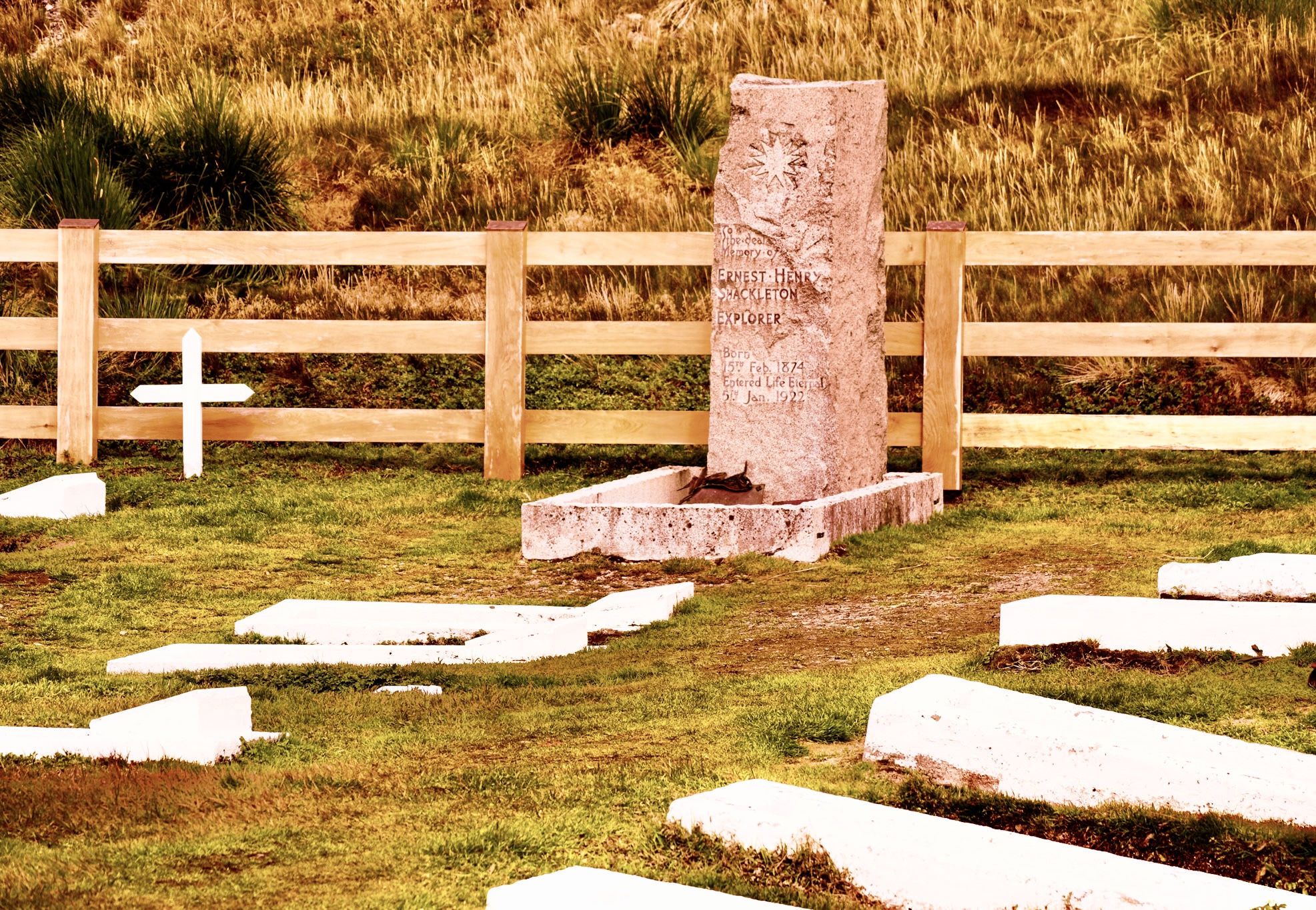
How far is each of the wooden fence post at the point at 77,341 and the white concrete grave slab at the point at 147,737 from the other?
271 inches

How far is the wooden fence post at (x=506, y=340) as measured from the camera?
1055 centimetres

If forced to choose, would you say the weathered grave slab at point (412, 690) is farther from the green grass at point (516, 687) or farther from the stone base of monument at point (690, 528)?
the stone base of monument at point (690, 528)

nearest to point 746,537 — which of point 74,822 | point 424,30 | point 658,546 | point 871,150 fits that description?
point 658,546

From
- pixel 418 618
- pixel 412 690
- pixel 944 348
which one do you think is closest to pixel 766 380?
pixel 944 348

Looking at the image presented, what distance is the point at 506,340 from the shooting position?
10.5 metres

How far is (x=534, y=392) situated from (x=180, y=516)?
3889mm

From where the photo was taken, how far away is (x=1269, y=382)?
1223 centimetres

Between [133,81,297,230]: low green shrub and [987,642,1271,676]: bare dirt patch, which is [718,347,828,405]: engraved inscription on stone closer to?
[987,642,1271,676]: bare dirt patch

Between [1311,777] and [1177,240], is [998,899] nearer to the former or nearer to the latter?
[1311,777]

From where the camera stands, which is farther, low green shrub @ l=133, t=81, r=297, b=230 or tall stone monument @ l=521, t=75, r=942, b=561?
low green shrub @ l=133, t=81, r=297, b=230

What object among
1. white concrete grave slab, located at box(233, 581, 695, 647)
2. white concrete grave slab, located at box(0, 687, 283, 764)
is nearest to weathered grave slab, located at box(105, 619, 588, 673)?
white concrete grave slab, located at box(233, 581, 695, 647)

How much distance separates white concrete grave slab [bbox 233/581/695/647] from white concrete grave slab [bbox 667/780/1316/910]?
2.99 metres

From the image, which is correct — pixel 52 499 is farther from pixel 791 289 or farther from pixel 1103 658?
pixel 1103 658

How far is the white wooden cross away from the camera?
1066 centimetres
